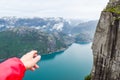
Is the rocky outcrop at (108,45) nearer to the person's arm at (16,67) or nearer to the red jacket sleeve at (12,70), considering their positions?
the person's arm at (16,67)

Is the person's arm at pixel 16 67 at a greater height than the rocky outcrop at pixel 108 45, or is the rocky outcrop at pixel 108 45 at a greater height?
the person's arm at pixel 16 67

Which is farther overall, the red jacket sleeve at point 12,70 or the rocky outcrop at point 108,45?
the rocky outcrop at point 108,45

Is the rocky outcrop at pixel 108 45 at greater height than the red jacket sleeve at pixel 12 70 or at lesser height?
lesser

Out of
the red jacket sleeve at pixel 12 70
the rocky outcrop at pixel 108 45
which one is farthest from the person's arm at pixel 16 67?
the rocky outcrop at pixel 108 45

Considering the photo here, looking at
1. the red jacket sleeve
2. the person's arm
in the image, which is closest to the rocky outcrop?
the person's arm

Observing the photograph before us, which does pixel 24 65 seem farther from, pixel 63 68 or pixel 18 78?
pixel 63 68

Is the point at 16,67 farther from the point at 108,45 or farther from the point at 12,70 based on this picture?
the point at 108,45

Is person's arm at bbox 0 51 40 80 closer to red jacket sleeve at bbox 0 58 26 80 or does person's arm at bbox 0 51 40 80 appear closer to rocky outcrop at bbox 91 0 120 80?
red jacket sleeve at bbox 0 58 26 80
